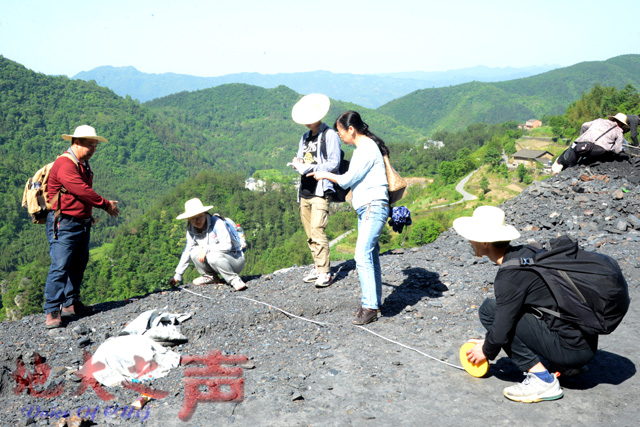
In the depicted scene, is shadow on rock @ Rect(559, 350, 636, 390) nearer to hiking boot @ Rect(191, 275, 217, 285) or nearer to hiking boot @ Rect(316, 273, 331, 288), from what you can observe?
hiking boot @ Rect(316, 273, 331, 288)

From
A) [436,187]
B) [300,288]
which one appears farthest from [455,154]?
[300,288]

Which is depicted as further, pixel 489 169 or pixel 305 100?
pixel 489 169

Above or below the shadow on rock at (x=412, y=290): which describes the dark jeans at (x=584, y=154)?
above

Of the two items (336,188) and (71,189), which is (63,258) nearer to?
(71,189)

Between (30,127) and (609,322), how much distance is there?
154 meters

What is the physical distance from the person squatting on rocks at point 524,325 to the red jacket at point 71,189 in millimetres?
3912

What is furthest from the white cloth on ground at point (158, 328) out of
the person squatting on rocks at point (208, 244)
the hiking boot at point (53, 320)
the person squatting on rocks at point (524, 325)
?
the person squatting on rocks at point (524, 325)

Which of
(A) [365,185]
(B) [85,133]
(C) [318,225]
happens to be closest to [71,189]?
(B) [85,133]

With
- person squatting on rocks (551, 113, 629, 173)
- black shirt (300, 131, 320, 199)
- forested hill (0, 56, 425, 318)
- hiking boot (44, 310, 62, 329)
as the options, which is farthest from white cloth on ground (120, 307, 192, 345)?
forested hill (0, 56, 425, 318)

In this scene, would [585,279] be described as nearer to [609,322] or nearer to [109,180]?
[609,322]

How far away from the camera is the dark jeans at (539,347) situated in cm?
296

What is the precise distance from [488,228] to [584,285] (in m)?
0.65

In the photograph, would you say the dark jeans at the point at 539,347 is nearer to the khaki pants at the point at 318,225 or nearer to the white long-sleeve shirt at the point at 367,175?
the white long-sleeve shirt at the point at 367,175

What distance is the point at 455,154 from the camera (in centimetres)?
10050
